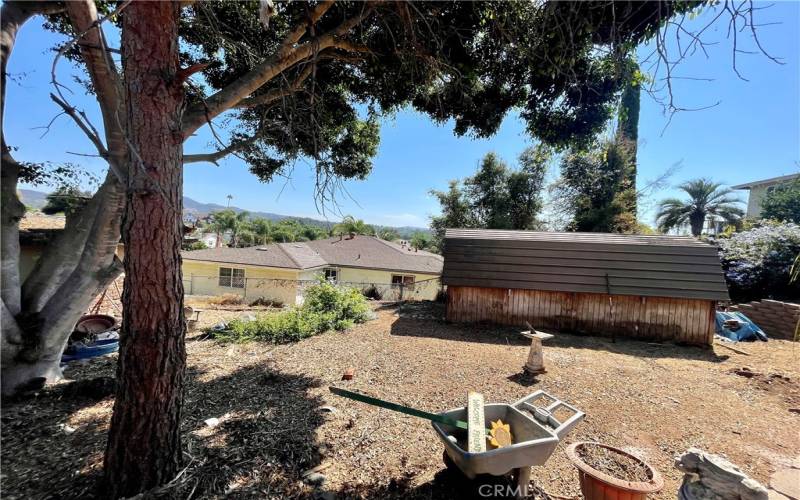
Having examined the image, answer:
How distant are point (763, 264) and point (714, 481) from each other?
44.2 feet

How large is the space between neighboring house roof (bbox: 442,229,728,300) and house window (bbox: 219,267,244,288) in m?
15.6

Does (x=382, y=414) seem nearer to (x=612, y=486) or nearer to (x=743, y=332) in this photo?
(x=612, y=486)

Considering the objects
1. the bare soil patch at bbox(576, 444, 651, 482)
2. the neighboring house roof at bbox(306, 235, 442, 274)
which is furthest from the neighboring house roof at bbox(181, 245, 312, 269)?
the bare soil patch at bbox(576, 444, 651, 482)

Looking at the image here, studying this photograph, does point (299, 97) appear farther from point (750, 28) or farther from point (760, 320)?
point (760, 320)

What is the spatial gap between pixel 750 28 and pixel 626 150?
16.2 m

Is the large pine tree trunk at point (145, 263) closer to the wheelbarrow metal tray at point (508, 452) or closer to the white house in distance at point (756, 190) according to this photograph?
the wheelbarrow metal tray at point (508, 452)

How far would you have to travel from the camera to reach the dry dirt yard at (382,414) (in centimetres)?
248

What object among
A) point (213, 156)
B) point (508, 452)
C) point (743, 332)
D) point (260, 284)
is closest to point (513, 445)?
point (508, 452)

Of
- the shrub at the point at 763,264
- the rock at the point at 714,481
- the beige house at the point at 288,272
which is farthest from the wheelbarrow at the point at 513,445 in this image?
the beige house at the point at 288,272

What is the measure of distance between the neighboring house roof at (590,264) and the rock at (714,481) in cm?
657

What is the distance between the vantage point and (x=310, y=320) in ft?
24.8

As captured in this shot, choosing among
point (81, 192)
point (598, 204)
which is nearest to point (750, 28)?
point (81, 192)

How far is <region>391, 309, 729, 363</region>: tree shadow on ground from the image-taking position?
22.7 feet

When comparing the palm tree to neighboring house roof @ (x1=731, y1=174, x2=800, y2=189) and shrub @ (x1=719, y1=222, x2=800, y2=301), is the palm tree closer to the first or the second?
neighboring house roof @ (x1=731, y1=174, x2=800, y2=189)
